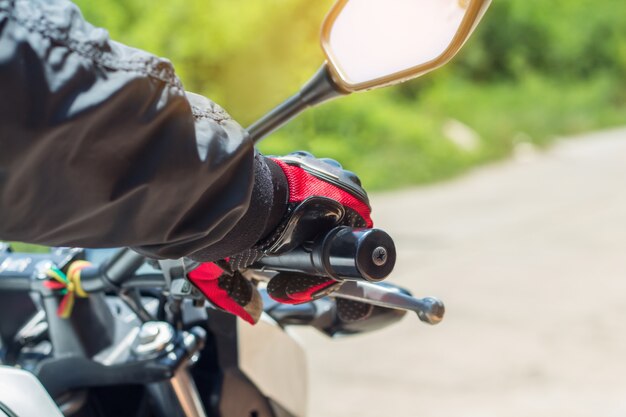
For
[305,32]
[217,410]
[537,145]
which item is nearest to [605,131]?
[537,145]

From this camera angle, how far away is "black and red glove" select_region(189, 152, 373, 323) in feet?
4.65

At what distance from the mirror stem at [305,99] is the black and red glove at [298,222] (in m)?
0.10

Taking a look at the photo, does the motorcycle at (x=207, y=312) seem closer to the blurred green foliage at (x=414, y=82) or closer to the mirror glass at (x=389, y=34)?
the mirror glass at (x=389, y=34)

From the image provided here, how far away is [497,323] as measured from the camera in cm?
550

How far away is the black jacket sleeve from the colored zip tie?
525 millimetres

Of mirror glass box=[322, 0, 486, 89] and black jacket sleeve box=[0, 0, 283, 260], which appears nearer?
black jacket sleeve box=[0, 0, 283, 260]

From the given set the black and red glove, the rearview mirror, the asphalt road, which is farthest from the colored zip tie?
the asphalt road

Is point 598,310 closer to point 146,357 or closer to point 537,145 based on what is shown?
point 146,357

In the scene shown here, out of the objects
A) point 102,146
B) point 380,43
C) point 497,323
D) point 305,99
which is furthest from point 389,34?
point 497,323

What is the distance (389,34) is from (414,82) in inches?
542

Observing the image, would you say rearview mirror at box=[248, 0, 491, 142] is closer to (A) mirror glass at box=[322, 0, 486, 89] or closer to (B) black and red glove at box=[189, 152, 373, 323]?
(A) mirror glass at box=[322, 0, 486, 89]

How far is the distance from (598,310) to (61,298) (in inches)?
176

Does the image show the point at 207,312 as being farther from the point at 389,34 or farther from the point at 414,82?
the point at 414,82

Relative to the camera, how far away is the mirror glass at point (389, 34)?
→ 1465 mm
